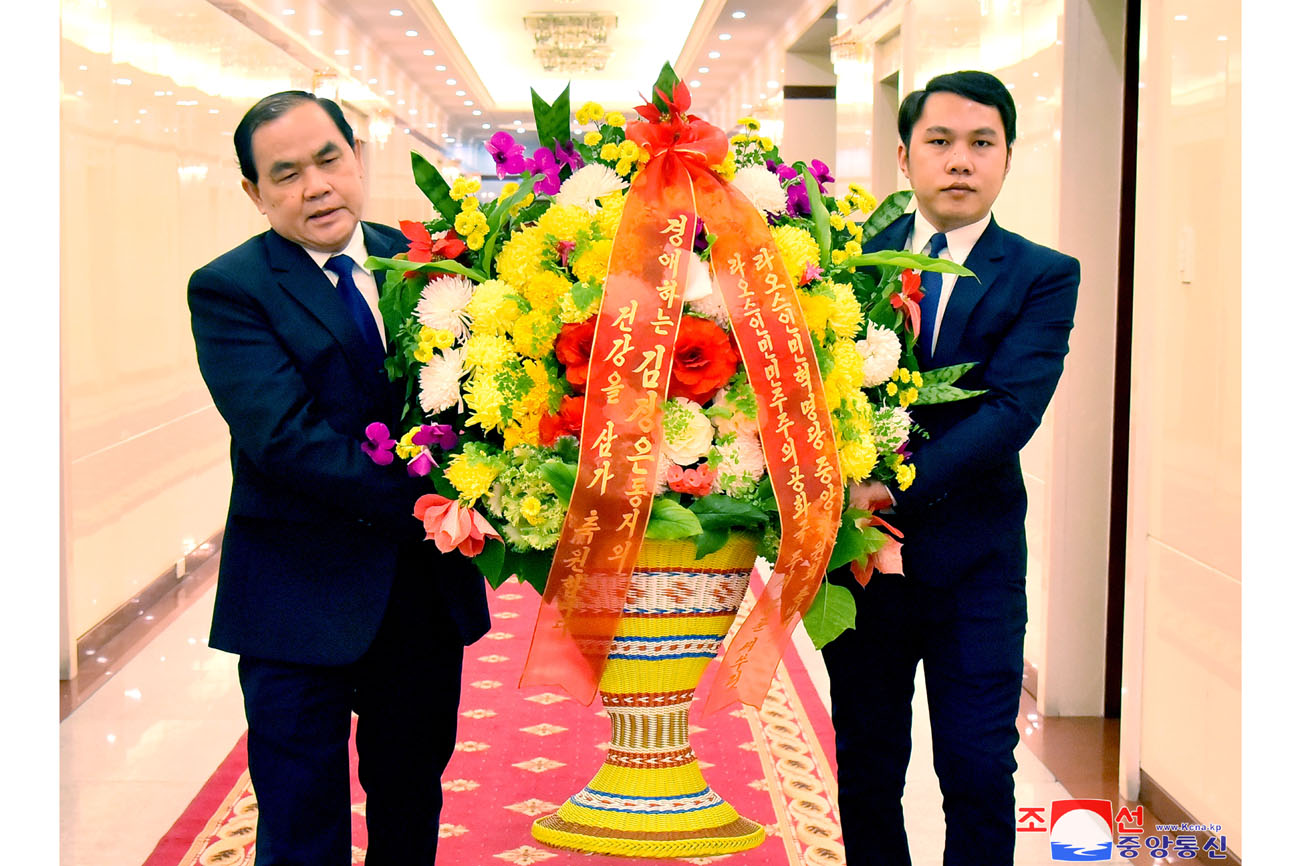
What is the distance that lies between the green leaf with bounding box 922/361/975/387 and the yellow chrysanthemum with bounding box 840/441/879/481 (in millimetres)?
294

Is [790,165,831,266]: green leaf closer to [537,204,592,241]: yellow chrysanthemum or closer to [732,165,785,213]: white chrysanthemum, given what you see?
[732,165,785,213]: white chrysanthemum

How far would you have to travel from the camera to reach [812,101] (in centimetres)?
1259

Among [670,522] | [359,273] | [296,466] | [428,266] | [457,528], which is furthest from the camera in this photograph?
[359,273]

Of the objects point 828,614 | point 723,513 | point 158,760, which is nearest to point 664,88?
point 723,513

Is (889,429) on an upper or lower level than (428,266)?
lower

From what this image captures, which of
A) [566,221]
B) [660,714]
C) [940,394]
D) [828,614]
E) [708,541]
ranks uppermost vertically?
[566,221]

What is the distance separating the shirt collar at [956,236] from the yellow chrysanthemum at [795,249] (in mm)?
596

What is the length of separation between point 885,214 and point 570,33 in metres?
13.2

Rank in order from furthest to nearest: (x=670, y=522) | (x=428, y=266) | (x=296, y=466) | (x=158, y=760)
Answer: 1. (x=158, y=760)
2. (x=296, y=466)
3. (x=428, y=266)
4. (x=670, y=522)

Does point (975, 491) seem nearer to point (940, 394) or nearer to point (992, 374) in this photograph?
point (992, 374)

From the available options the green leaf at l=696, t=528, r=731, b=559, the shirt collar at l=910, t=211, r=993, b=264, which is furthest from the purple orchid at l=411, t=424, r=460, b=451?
the shirt collar at l=910, t=211, r=993, b=264

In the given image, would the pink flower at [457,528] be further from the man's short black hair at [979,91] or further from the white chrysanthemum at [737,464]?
A: the man's short black hair at [979,91]

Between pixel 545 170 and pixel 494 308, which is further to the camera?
pixel 545 170

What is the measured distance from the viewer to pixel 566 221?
72.5 inches
